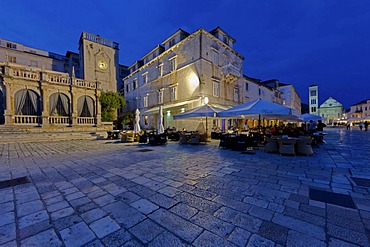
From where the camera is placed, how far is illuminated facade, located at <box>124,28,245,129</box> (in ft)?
49.5

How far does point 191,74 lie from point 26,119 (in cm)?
1612

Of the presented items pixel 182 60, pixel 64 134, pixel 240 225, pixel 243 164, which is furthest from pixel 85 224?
pixel 182 60

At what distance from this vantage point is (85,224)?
81.3 inches

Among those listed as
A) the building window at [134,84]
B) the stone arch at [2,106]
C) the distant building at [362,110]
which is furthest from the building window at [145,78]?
the distant building at [362,110]

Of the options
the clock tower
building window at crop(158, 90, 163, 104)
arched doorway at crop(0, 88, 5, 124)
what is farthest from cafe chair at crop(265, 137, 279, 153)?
the clock tower

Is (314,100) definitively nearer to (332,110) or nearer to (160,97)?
(332,110)

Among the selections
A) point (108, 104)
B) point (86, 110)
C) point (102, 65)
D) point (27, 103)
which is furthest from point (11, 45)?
point (108, 104)

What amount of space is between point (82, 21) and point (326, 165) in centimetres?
14212

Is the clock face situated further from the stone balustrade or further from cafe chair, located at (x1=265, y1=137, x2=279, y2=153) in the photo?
cafe chair, located at (x1=265, y1=137, x2=279, y2=153)

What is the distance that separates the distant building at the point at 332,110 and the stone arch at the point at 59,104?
77.4 metres

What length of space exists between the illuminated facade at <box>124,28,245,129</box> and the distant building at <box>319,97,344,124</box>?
60232 mm

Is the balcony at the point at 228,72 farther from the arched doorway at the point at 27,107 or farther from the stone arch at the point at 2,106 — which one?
the stone arch at the point at 2,106

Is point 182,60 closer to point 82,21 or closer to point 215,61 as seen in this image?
point 215,61

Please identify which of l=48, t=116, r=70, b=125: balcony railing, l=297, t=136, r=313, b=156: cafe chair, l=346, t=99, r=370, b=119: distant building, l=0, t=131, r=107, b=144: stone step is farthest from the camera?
l=346, t=99, r=370, b=119: distant building
